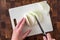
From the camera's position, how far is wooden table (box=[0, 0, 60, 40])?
30.4 inches

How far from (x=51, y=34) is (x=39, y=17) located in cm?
9

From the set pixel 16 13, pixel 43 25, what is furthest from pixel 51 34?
pixel 16 13

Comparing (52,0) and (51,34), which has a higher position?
(52,0)

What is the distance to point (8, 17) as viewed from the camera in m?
0.77

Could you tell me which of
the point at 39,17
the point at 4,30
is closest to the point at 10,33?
the point at 4,30

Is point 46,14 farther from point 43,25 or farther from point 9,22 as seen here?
point 9,22

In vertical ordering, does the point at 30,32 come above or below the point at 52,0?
below

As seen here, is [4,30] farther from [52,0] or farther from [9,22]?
[52,0]

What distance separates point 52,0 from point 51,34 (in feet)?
0.46

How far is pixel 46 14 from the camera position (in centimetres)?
78

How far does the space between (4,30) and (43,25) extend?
0.16 meters

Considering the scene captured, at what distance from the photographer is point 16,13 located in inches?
30.7

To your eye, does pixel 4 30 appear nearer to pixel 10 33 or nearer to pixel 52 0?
pixel 10 33

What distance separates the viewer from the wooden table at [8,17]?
30.4 inches
